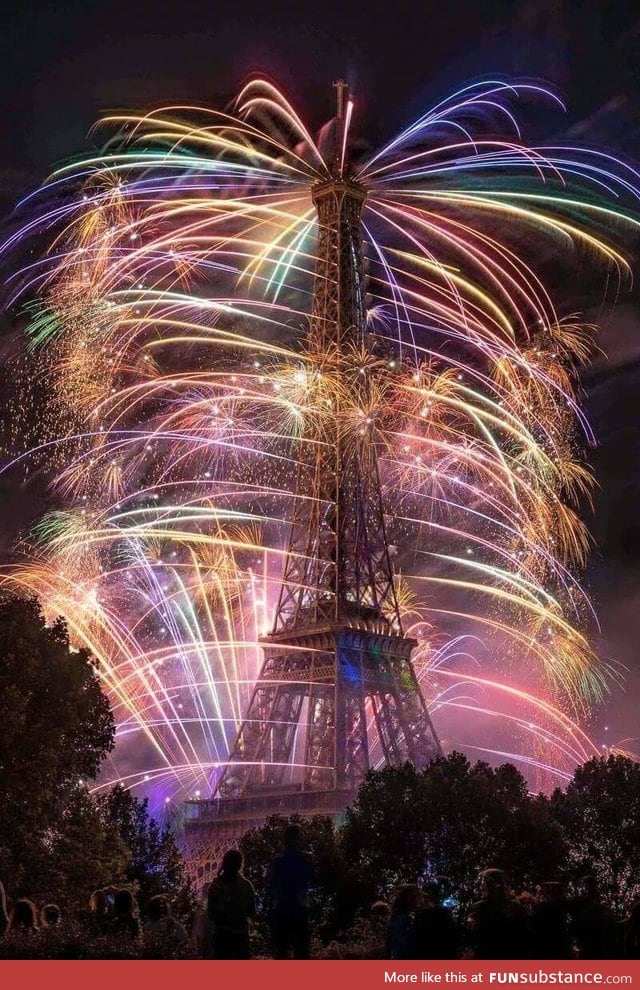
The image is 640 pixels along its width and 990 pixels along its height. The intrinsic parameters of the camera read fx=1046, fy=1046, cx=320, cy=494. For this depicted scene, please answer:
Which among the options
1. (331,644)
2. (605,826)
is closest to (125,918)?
(605,826)

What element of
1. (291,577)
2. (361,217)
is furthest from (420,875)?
(361,217)

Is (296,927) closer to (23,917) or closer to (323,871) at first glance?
(23,917)

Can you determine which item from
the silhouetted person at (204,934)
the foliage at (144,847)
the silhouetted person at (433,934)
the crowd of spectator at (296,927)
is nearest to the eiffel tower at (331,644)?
A: the foliage at (144,847)

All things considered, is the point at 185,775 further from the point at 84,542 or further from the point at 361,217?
the point at 361,217

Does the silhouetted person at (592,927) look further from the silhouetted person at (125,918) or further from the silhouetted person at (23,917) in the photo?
the silhouetted person at (23,917)

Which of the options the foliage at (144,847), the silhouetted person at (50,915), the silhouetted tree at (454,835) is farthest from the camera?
the foliage at (144,847)

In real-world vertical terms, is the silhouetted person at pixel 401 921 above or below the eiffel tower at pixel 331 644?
below
